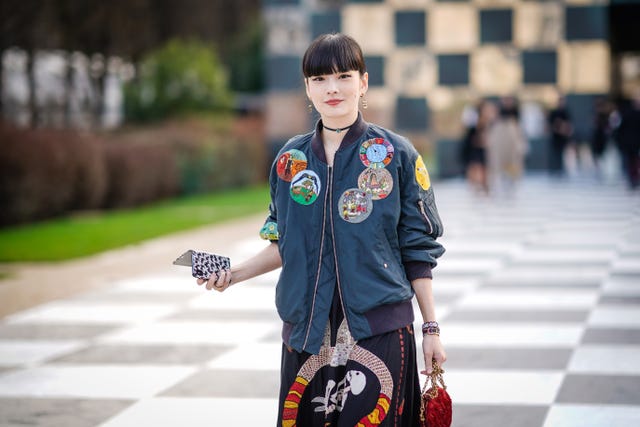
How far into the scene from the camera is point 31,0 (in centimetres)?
1841

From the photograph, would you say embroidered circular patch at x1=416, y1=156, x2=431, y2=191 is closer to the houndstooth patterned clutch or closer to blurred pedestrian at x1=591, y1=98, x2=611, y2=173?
the houndstooth patterned clutch

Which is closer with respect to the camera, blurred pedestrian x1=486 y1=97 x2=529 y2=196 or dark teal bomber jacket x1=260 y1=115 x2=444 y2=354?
dark teal bomber jacket x1=260 y1=115 x2=444 y2=354

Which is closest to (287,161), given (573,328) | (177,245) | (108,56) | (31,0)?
(573,328)

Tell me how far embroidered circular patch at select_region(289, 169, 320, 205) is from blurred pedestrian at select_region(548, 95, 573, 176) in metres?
20.0

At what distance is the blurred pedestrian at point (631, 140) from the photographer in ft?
62.0

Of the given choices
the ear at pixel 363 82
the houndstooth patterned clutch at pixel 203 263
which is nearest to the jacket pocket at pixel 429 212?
the ear at pixel 363 82

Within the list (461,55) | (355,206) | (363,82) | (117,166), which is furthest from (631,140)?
(355,206)

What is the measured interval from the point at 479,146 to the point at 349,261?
16385 millimetres

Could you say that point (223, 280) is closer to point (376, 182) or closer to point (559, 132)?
point (376, 182)

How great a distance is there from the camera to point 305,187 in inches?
131

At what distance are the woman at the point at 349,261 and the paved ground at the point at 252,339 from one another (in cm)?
169

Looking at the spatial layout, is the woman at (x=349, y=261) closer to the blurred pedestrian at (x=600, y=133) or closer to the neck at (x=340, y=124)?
the neck at (x=340, y=124)

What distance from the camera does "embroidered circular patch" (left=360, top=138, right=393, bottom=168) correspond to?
3.30 meters

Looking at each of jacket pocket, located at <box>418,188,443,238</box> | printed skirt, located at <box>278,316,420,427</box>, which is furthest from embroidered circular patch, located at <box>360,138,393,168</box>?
printed skirt, located at <box>278,316,420,427</box>
